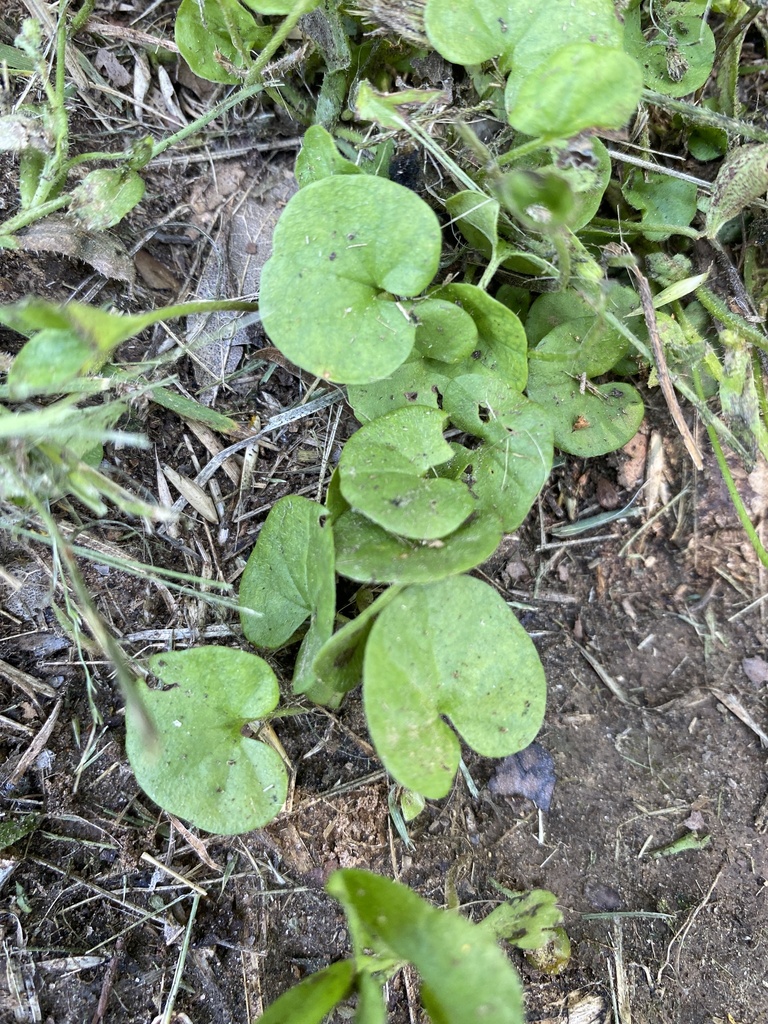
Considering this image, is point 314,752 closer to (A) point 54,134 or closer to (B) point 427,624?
(B) point 427,624

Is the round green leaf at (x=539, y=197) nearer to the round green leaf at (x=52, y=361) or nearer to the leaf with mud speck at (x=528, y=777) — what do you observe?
the round green leaf at (x=52, y=361)

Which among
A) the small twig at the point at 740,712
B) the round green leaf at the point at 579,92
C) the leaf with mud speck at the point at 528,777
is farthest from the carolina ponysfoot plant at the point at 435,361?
the small twig at the point at 740,712

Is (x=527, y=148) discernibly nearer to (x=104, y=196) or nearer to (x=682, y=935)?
(x=104, y=196)

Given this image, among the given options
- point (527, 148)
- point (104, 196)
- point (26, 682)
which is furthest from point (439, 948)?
point (104, 196)

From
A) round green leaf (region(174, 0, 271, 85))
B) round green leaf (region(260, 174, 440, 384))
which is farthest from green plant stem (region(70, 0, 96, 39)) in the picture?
round green leaf (region(260, 174, 440, 384))

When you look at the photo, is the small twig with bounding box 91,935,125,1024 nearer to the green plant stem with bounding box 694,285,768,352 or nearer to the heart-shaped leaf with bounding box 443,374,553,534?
the heart-shaped leaf with bounding box 443,374,553,534
